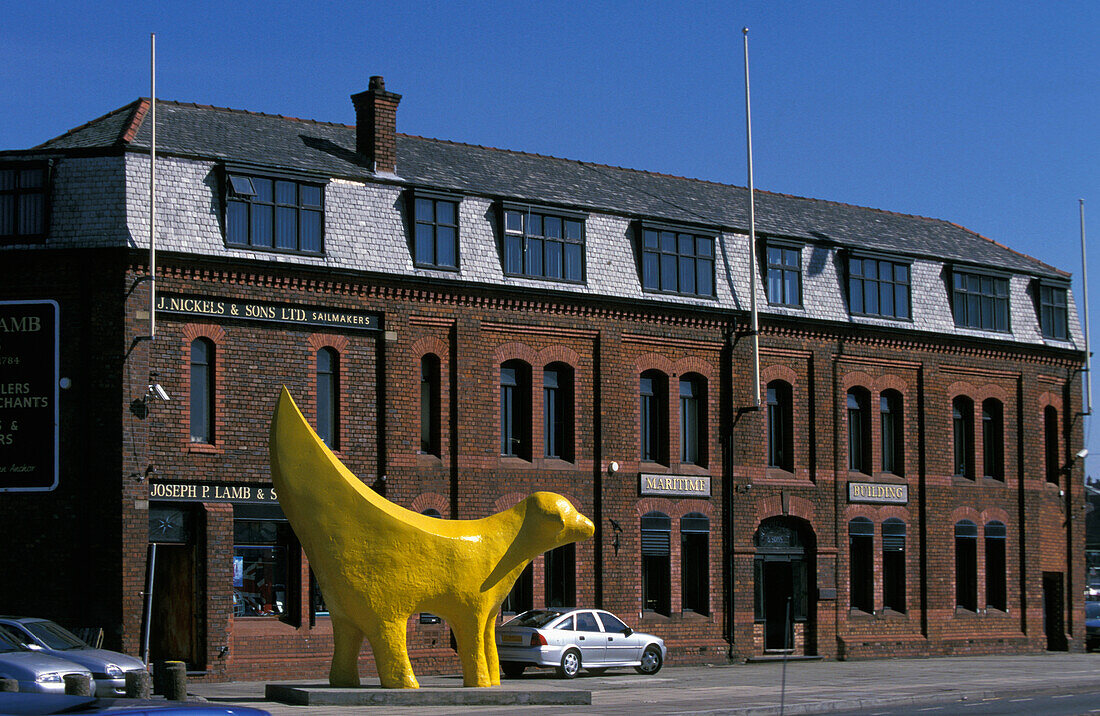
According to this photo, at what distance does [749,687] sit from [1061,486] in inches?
783

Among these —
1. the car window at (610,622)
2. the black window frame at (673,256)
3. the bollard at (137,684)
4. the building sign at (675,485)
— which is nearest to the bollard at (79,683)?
the bollard at (137,684)

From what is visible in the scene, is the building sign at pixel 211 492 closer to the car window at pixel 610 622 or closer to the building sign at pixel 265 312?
the building sign at pixel 265 312

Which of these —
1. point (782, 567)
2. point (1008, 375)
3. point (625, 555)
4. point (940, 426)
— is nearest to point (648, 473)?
point (625, 555)

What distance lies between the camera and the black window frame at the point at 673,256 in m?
36.5

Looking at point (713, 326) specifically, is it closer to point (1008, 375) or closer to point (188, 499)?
point (1008, 375)

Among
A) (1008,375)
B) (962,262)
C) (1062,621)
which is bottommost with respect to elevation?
(1062,621)

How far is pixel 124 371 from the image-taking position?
94.2ft

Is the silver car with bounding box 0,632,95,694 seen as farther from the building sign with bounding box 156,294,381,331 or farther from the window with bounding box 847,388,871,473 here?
the window with bounding box 847,388,871,473

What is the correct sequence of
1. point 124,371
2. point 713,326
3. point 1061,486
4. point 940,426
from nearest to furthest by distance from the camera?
1. point 124,371
2. point 713,326
3. point 940,426
4. point 1061,486

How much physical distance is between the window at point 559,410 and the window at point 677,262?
314cm

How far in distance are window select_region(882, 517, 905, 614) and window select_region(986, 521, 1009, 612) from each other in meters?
3.71

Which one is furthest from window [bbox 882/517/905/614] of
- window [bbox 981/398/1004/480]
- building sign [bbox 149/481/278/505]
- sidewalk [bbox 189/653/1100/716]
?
building sign [bbox 149/481/278/505]

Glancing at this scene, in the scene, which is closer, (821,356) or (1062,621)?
(821,356)

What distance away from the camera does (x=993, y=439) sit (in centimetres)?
4369
